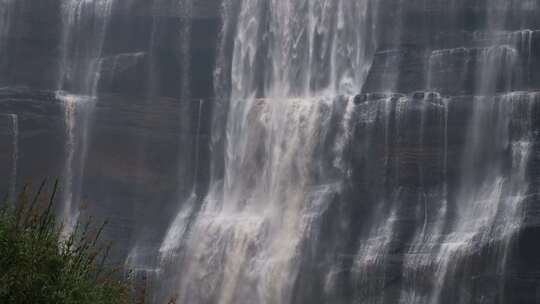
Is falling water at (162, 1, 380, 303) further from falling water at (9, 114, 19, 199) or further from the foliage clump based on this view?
the foliage clump

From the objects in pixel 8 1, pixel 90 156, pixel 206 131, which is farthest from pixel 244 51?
pixel 8 1

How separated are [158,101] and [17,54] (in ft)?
29.3

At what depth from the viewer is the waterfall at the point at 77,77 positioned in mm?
57094

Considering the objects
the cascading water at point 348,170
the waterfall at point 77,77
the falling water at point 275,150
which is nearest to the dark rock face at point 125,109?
the waterfall at point 77,77

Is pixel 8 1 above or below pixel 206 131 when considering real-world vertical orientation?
above

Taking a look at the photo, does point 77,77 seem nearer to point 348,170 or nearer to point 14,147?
point 14,147

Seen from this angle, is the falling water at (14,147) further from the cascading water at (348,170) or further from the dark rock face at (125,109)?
the cascading water at (348,170)

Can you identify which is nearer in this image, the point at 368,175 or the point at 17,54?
the point at 368,175

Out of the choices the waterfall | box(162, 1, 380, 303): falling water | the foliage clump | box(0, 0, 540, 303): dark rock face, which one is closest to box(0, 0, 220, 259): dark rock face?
box(0, 0, 540, 303): dark rock face

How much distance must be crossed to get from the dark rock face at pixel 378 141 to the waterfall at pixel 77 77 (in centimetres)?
41

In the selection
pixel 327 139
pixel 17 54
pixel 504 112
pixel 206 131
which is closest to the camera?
pixel 504 112

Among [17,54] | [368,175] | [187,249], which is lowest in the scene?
[187,249]

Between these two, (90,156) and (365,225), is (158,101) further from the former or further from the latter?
(365,225)

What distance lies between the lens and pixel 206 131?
55.4 meters
